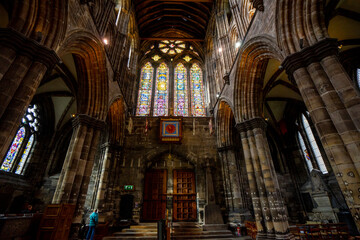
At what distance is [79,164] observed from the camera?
732 centimetres

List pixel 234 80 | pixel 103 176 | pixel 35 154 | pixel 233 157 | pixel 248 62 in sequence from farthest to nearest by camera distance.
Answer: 1. pixel 35 154
2. pixel 233 157
3. pixel 103 176
4. pixel 234 80
5. pixel 248 62

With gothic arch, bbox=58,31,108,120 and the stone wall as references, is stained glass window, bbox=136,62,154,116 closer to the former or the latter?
the stone wall

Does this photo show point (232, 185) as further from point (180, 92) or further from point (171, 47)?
point (171, 47)

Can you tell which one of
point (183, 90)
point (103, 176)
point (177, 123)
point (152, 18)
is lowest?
point (103, 176)

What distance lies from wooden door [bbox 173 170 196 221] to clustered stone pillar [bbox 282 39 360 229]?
30.5 feet

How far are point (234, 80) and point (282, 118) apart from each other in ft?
25.6

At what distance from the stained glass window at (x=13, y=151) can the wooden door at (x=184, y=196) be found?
10536 mm

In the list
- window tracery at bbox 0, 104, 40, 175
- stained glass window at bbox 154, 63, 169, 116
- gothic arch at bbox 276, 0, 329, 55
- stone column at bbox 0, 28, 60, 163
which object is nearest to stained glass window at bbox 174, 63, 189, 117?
stained glass window at bbox 154, 63, 169, 116

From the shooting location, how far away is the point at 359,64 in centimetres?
980

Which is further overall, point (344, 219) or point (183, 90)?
point (183, 90)

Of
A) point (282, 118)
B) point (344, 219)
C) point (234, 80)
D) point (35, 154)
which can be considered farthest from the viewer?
point (282, 118)

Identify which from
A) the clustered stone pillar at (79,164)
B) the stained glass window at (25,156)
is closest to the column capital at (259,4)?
the clustered stone pillar at (79,164)

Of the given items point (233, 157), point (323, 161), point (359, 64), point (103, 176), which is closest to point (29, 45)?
point (103, 176)

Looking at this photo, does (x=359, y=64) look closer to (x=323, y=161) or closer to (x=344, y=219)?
(x=323, y=161)
